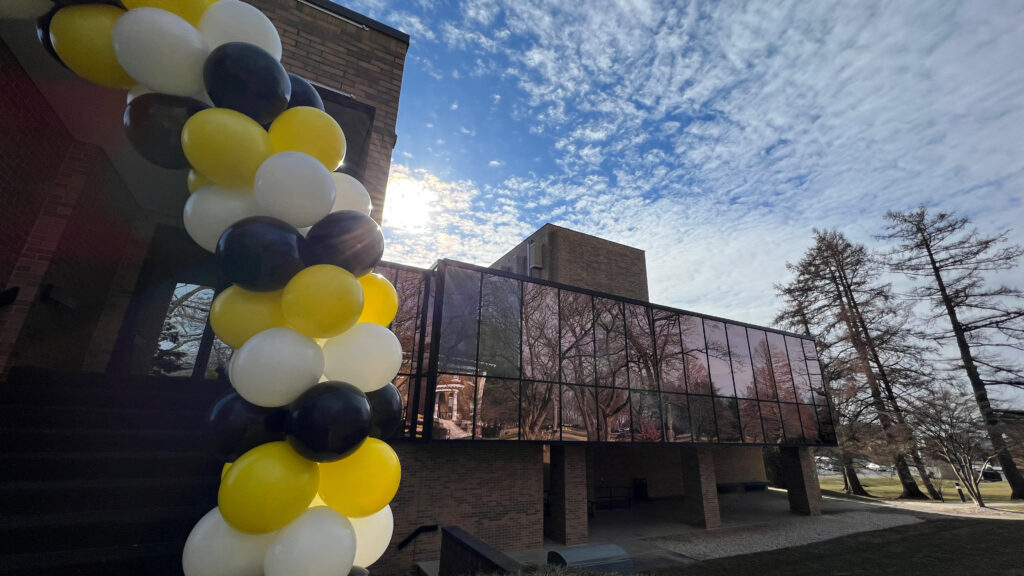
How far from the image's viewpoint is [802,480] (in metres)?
16.0

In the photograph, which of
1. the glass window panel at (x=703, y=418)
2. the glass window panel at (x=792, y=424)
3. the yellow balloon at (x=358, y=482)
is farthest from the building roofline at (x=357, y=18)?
the glass window panel at (x=792, y=424)

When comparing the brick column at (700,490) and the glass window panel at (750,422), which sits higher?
the glass window panel at (750,422)

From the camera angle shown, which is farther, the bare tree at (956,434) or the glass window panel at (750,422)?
the bare tree at (956,434)

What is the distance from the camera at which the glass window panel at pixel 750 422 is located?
14.5m

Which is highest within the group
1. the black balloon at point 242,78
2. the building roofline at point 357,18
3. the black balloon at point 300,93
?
the building roofline at point 357,18

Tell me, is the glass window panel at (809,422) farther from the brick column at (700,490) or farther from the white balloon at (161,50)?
the white balloon at (161,50)

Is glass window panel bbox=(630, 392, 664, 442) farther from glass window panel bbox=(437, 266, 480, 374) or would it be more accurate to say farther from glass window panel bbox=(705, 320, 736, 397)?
glass window panel bbox=(437, 266, 480, 374)

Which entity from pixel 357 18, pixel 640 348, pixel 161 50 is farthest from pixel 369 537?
pixel 640 348

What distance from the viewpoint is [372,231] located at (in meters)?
2.25

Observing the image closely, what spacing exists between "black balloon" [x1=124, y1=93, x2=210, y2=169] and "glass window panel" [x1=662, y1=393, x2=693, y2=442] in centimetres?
1396

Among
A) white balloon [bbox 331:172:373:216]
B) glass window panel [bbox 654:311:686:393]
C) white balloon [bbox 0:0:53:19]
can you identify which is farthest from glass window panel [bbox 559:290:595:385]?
white balloon [bbox 0:0:53:19]

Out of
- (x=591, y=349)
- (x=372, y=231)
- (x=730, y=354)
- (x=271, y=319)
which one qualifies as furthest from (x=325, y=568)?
(x=730, y=354)

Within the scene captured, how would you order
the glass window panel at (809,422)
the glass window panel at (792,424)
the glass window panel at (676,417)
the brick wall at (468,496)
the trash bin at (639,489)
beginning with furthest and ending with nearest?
the trash bin at (639,489) → the glass window panel at (809,422) → the glass window panel at (792,424) → the glass window panel at (676,417) → the brick wall at (468,496)

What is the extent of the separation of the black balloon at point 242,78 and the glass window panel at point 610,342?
1166cm
